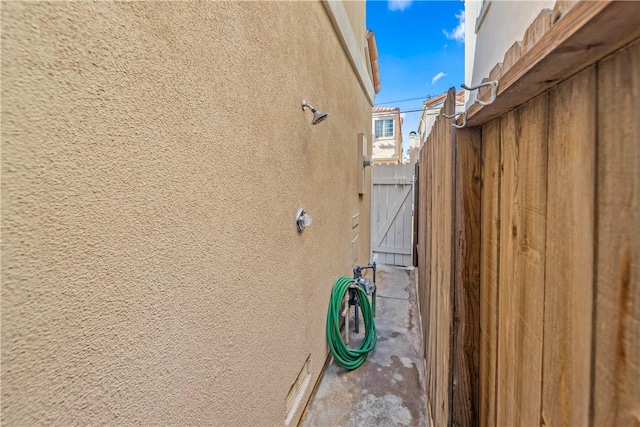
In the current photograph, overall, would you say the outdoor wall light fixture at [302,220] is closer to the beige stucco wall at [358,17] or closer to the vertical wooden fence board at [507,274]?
the vertical wooden fence board at [507,274]

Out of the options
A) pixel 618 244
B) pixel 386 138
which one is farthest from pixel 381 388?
pixel 386 138

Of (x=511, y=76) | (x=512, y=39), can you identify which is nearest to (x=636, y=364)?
(x=511, y=76)

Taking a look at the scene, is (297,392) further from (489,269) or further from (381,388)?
(489,269)

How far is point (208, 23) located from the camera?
1077 millimetres

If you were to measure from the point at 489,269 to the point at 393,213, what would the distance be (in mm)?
5823

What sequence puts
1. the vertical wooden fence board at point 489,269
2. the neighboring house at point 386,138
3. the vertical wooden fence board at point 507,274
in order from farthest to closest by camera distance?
the neighboring house at point 386,138 < the vertical wooden fence board at point 489,269 < the vertical wooden fence board at point 507,274

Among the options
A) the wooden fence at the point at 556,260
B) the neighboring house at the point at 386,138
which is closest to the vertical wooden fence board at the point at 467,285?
the wooden fence at the point at 556,260

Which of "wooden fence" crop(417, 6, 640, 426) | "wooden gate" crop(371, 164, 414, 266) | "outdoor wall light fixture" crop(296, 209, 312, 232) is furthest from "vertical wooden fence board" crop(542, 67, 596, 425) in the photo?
"wooden gate" crop(371, 164, 414, 266)

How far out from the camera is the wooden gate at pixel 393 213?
667 centimetres

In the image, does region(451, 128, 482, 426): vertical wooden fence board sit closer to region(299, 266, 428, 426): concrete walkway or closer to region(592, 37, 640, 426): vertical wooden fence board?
region(592, 37, 640, 426): vertical wooden fence board

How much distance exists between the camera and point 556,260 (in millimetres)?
658

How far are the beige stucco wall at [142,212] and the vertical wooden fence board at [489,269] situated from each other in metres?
1.11

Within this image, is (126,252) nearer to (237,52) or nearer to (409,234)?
(237,52)

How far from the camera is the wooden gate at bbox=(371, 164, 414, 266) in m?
6.67
